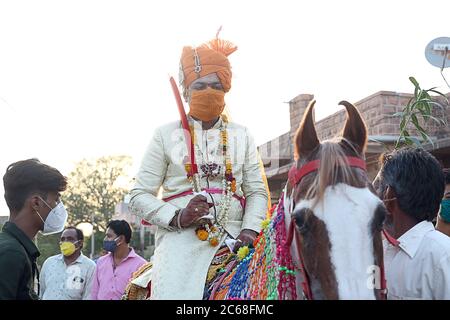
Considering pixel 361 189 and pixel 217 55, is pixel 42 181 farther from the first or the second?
pixel 361 189

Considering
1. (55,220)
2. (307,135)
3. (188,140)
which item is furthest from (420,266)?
(55,220)

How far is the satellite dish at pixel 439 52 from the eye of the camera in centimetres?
666

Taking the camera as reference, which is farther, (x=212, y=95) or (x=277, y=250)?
(x=212, y=95)

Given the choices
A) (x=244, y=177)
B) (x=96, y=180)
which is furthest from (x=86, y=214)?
(x=244, y=177)

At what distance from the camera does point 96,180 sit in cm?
6156

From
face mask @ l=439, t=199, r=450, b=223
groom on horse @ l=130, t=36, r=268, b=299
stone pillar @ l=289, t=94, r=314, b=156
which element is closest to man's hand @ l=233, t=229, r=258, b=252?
groom on horse @ l=130, t=36, r=268, b=299

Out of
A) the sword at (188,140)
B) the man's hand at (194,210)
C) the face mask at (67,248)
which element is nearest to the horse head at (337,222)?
the man's hand at (194,210)

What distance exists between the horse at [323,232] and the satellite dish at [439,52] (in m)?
4.66

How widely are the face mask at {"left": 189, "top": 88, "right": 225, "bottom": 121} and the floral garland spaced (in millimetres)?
153

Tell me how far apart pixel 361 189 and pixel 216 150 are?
1.60 m

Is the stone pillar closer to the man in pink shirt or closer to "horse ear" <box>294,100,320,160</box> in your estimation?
the man in pink shirt

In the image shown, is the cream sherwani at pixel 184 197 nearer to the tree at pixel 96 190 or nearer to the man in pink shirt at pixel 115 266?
the man in pink shirt at pixel 115 266

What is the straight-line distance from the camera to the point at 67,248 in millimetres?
7426

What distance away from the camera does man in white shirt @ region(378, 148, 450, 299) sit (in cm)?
274
